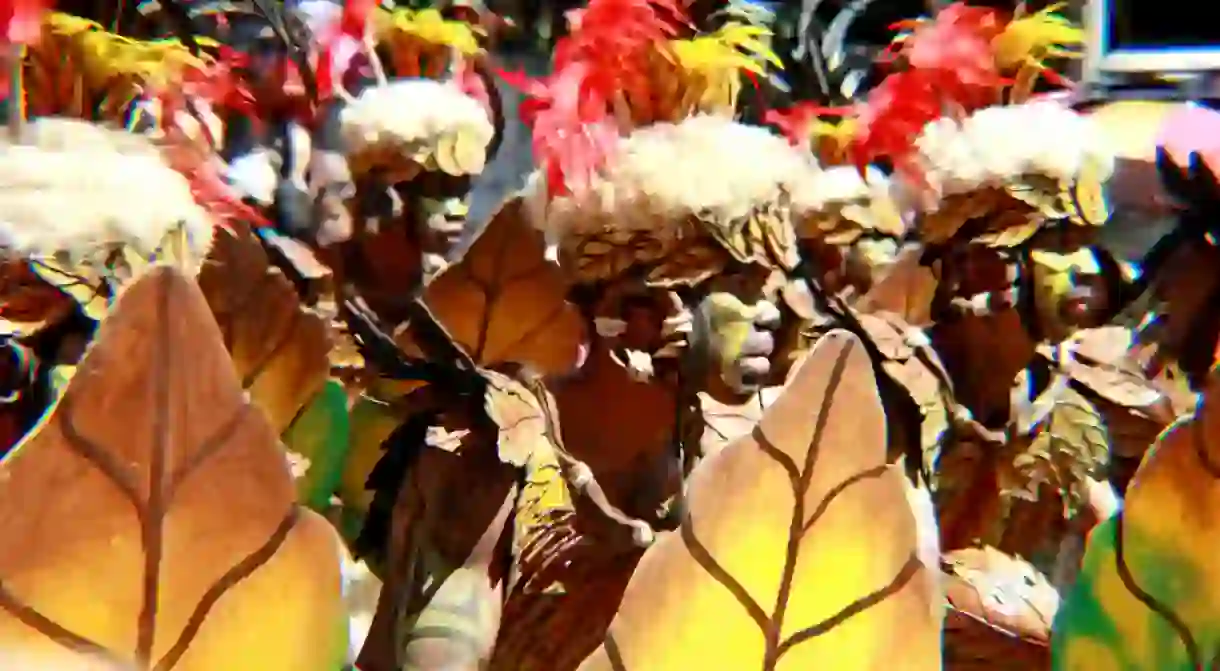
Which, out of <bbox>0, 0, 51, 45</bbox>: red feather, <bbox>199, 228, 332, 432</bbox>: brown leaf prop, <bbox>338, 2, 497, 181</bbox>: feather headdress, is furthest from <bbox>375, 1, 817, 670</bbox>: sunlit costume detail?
<bbox>0, 0, 51, 45</bbox>: red feather

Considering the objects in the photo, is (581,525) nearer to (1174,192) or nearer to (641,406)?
(641,406)

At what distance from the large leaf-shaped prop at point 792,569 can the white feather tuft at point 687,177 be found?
0.43 meters

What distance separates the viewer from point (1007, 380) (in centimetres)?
128

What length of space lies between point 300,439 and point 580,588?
354 millimetres

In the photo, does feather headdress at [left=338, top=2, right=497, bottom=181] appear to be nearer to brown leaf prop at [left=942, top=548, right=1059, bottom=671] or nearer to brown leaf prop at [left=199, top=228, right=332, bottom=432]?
brown leaf prop at [left=199, top=228, right=332, bottom=432]

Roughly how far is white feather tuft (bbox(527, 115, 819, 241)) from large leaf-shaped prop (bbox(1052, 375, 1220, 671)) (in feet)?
1.46

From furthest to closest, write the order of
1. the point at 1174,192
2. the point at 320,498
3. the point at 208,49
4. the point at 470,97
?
the point at 208,49 < the point at 470,97 < the point at 320,498 < the point at 1174,192

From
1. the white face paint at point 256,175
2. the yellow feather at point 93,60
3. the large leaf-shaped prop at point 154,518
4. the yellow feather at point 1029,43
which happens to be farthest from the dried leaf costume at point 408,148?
the large leaf-shaped prop at point 154,518

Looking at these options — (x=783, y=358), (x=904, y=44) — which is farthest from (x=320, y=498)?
(x=904, y=44)

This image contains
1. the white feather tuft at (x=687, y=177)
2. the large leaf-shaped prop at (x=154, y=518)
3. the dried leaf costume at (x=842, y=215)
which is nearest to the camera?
the large leaf-shaped prop at (x=154, y=518)

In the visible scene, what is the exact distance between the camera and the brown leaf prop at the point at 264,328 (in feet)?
3.91

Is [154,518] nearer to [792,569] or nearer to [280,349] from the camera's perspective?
[792,569]

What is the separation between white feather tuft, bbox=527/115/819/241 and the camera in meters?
1.01

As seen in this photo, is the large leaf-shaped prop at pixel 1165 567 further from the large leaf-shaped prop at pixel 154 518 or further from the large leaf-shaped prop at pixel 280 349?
the large leaf-shaped prop at pixel 280 349
